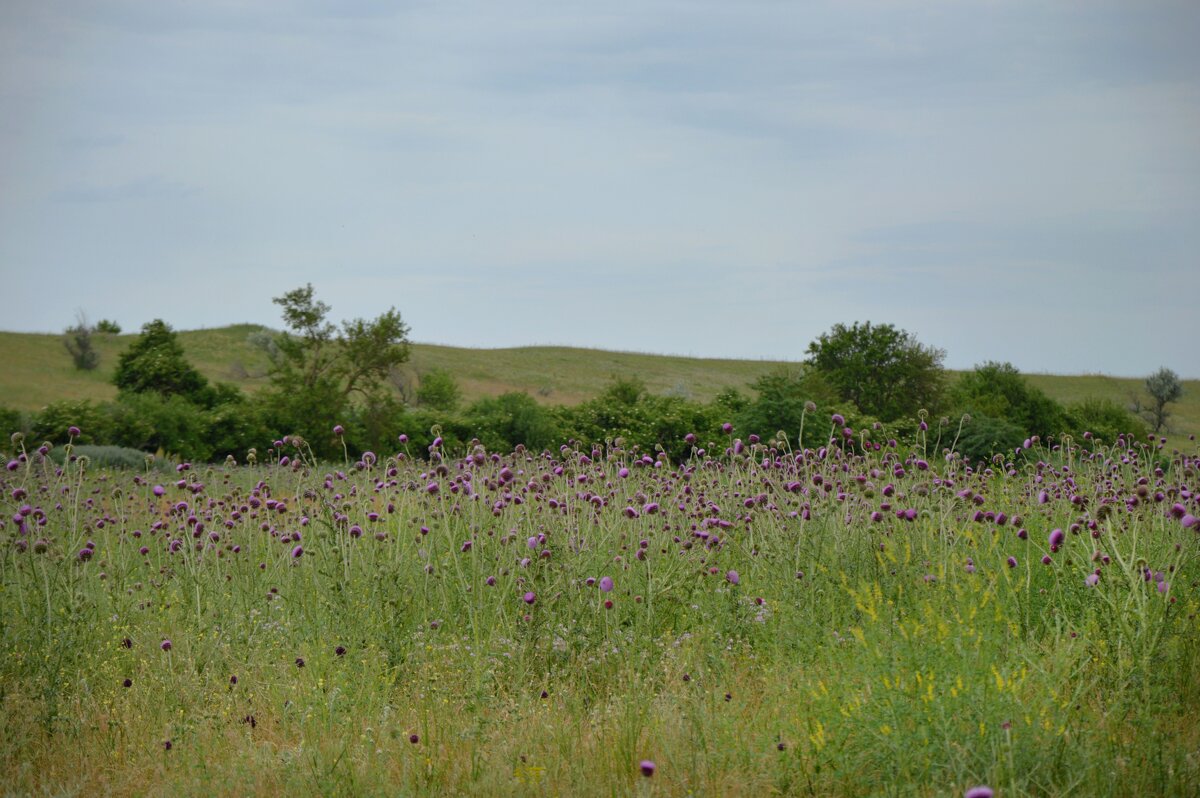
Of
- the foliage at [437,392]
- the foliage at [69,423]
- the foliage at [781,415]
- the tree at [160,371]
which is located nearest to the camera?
the foliage at [781,415]

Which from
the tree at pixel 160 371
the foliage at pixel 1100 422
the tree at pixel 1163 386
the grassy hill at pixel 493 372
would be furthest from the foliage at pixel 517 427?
the tree at pixel 1163 386

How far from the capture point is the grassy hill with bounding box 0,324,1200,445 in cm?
4019

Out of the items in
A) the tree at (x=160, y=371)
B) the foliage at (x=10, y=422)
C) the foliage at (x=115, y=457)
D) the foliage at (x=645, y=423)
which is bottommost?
the foliage at (x=115, y=457)

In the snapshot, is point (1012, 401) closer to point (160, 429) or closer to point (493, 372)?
point (160, 429)

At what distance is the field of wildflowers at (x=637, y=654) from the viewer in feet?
12.5

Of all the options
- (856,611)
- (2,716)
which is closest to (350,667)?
(2,716)

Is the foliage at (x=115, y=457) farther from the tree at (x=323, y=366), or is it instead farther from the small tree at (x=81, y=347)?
the small tree at (x=81, y=347)

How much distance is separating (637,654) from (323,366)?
2135cm

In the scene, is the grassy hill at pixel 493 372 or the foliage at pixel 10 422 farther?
the grassy hill at pixel 493 372

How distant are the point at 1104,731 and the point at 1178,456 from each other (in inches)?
154

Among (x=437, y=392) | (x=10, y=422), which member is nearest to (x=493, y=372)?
(x=437, y=392)

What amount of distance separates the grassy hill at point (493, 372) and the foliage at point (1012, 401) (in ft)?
48.0

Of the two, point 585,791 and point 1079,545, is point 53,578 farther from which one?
point 1079,545

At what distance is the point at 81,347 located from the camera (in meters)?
44.4
